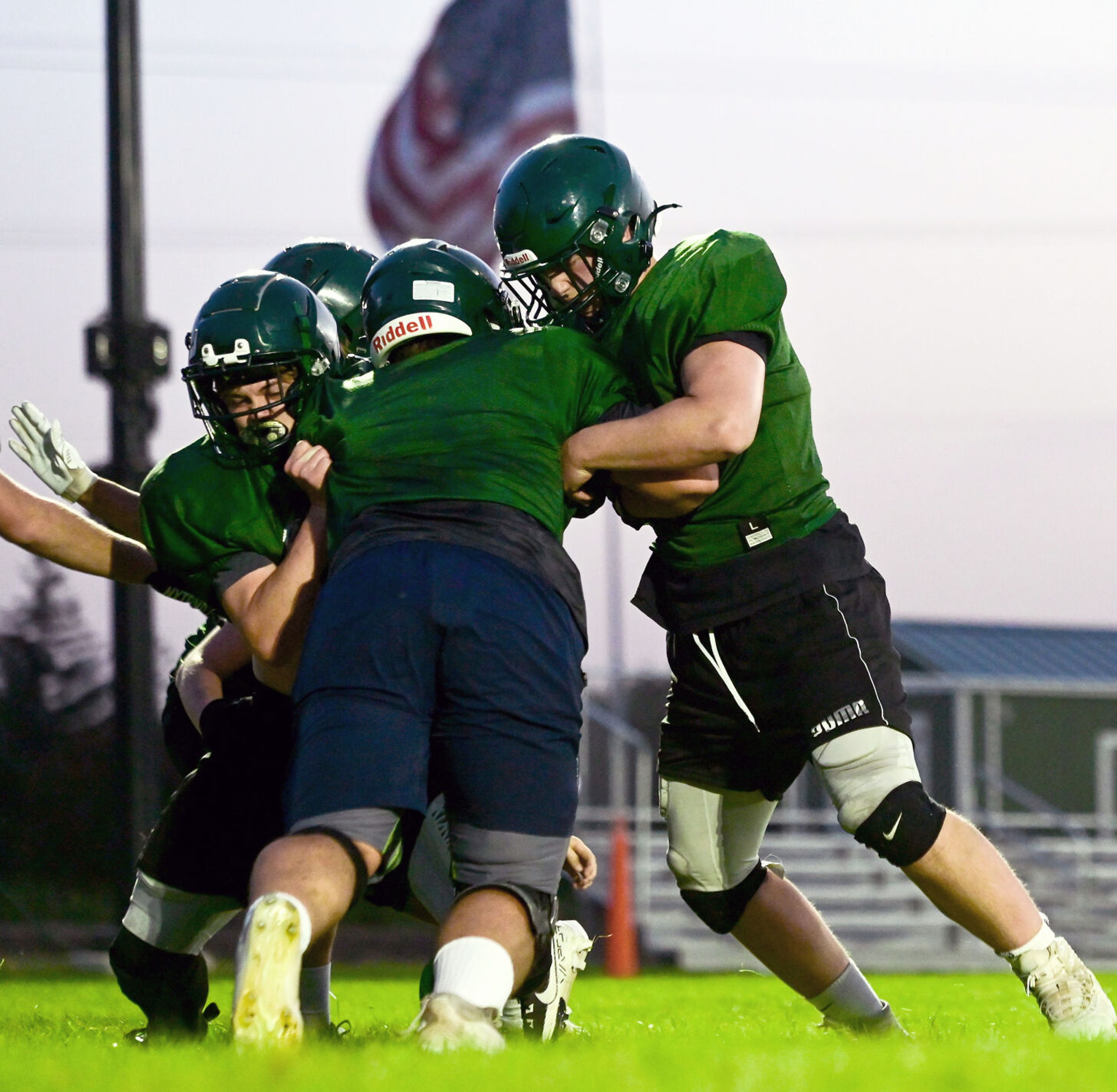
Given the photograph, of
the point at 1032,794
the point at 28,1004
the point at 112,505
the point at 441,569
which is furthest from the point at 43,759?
Answer: the point at 441,569

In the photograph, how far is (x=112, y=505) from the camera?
460 centimetres

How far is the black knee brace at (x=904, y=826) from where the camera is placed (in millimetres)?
3885

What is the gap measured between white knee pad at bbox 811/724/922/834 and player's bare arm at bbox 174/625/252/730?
151cm

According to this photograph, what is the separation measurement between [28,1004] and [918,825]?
3863mm

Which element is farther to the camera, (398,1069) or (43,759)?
(43,759)

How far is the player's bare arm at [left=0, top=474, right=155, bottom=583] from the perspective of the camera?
4.14 m

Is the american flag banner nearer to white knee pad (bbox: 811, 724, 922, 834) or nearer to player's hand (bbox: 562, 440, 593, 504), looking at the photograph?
white knee pad (bbox: 811, 724, 922, 834)

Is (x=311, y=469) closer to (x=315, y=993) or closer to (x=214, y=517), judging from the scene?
(x=214, y=517)

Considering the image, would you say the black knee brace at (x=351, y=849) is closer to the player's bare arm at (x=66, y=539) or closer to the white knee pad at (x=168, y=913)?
the white knee pad at (x=168, y=913)

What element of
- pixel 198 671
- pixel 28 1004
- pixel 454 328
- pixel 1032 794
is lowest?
pixel 1032 794

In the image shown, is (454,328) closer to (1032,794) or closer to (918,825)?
(918,825)

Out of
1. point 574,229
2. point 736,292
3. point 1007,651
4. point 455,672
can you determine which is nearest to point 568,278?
point 574,229

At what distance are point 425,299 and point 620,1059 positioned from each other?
5.74 ft

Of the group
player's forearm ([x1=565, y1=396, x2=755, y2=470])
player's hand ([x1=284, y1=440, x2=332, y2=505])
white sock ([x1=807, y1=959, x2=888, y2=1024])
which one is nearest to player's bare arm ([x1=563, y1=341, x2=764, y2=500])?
player's forearm ([x1=565, y1=396, x2=755, y2=470])
